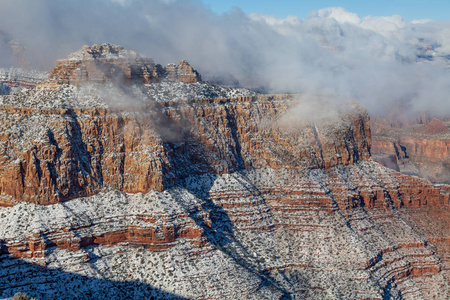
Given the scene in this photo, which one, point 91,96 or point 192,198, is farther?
point 91,96

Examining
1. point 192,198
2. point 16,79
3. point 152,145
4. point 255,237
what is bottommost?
point 255,237

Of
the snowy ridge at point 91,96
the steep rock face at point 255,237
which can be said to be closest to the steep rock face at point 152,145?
the snowy ridge at point 91,96

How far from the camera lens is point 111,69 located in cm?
11088

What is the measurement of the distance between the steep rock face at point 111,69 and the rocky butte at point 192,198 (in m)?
0.27

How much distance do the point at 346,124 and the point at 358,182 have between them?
1361 cm

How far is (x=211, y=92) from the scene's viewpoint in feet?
400

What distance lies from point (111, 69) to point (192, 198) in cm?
2848

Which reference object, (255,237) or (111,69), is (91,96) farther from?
(255,237)

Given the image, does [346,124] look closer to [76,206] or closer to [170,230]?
[170,230]

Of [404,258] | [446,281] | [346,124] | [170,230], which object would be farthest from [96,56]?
[446,281]

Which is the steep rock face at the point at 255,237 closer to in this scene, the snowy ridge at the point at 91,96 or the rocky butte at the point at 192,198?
the rocky butte at the point at 192,198

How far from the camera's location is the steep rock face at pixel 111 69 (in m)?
107

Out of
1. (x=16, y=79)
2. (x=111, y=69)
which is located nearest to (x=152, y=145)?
(x=111, y=69)

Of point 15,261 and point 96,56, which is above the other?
point 96,56
